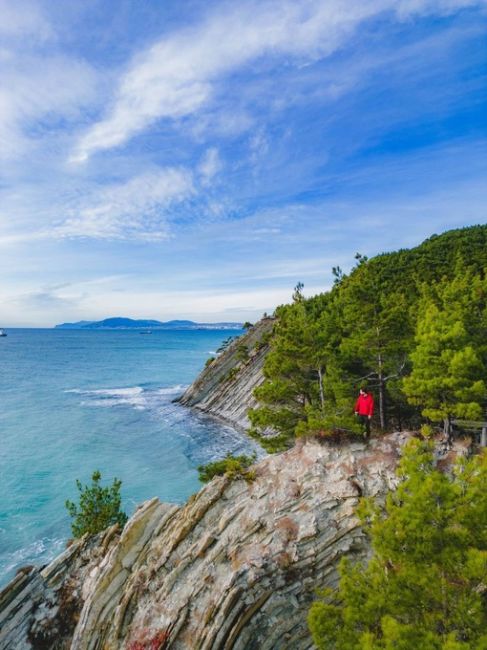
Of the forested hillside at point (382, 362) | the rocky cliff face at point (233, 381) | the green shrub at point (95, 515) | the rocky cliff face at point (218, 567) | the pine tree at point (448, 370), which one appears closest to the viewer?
the rocky cliff face at point (218, 567)

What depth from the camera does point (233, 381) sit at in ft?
Answer: 201

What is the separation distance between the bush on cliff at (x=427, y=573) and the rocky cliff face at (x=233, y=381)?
43.8 metres

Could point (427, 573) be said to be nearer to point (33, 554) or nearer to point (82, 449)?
point (33, 554)

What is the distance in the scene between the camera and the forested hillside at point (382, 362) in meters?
17.2

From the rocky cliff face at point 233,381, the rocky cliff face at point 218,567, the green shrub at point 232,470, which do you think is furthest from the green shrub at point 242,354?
the rocky cliff face at point 218,567

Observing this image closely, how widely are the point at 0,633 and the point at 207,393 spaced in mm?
47617

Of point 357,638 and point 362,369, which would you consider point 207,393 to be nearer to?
point 362,369

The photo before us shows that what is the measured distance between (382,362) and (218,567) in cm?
1421

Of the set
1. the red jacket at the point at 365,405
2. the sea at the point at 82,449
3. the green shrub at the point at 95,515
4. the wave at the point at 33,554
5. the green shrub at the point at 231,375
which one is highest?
the red jacket at the point at 365,405

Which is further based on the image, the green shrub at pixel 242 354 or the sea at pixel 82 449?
the green shrub at pixel 242 354

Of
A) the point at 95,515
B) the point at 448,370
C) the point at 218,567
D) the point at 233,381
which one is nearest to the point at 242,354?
the point at 233,381

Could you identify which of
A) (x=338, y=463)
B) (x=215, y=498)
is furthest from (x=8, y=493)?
(x=338, y=463)

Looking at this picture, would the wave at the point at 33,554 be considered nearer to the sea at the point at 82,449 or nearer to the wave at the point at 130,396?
the sea at the point at 82,449

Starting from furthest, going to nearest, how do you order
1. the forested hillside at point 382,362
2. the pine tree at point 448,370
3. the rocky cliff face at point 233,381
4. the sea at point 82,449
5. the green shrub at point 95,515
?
the rocky cliff face at point 233,381 → the sea at point 82,449 → the green shrub at point 95,515 → the forested hillside at point 382,362 → the pine tree at point 448,370
